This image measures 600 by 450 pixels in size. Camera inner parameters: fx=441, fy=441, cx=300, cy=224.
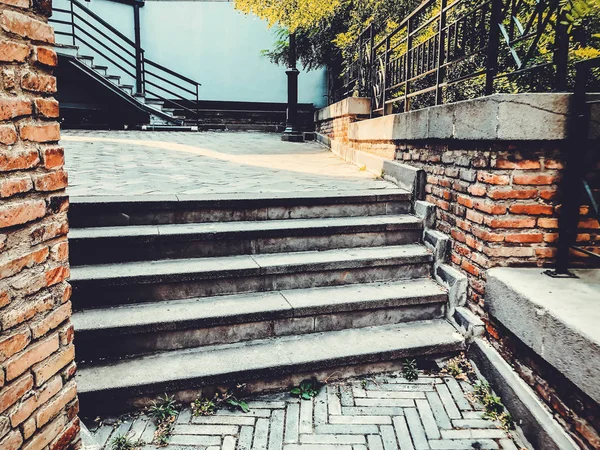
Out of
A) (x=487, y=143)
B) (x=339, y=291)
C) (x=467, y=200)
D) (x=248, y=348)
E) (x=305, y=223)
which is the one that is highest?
(x=487, y=143)

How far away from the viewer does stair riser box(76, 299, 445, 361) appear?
261 centimetres

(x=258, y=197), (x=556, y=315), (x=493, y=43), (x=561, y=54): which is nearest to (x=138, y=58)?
(x=258, y=197)

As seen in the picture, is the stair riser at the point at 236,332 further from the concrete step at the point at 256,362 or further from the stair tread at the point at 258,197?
the stair tread at the point at 258,197

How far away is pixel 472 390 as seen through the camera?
2.75 m

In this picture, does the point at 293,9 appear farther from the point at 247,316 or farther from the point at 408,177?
the point at 247,316

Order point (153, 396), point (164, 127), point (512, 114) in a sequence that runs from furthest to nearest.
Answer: point (164, 127) < point (512, 114) < point (153, 396)

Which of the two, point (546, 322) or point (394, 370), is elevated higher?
point (546, 322)

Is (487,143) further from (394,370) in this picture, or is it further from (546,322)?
(394,370)

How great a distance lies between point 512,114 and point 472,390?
5.65ft

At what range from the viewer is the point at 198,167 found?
19.2ft

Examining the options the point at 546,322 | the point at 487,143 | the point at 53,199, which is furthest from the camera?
the point at 487,143

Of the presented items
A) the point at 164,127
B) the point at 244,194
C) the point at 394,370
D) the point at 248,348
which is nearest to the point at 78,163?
the point at 244,194

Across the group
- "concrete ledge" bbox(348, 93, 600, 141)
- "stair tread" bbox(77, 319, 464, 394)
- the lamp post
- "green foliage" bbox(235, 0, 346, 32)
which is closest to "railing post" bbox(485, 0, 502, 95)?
"concrete ledge" bbox(348, 93, 600, 141)

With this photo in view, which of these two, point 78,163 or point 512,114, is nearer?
point 512,114
